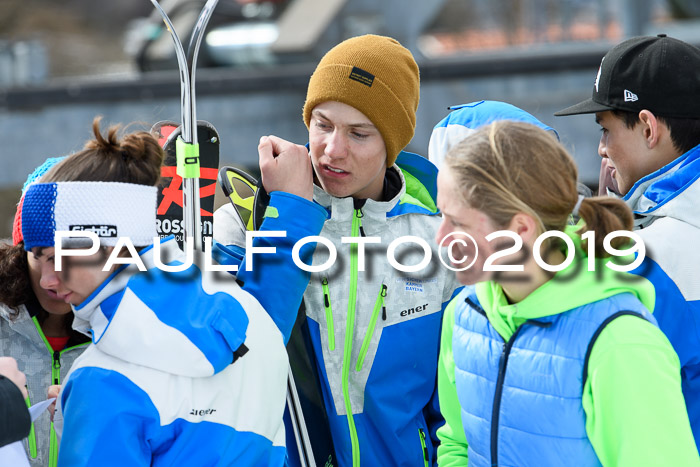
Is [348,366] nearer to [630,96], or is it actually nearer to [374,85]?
[374,85]

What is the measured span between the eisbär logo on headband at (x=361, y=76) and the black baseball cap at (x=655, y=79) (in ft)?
2.01

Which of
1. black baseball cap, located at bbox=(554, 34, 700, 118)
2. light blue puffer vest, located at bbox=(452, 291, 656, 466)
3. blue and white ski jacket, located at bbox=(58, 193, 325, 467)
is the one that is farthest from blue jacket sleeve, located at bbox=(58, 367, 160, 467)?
black baseball cap, located at bbox=(554, 34, 700, 118)

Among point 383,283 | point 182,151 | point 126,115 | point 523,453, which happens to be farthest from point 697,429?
point 126,115

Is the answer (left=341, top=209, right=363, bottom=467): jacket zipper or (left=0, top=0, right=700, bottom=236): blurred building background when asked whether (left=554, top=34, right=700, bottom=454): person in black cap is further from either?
(left=0, top=0, right=700, bottom=236): blurred building background

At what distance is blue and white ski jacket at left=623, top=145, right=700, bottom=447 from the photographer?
2027 millimetres

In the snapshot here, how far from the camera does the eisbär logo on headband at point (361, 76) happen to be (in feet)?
7.64

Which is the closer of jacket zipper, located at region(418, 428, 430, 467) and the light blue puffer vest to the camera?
the light blue puffer vest

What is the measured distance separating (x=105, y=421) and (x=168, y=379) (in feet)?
0.45

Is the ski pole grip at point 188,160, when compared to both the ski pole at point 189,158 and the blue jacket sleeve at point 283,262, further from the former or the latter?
the blue jacket sleeve at point 283,262

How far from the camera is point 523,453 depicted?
1.71m

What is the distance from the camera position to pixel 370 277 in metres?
2.30

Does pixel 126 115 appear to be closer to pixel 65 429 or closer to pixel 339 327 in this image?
pixel 339 327

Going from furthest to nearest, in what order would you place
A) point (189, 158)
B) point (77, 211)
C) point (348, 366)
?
point (348, 366), point (189, 158), point (77, 211)

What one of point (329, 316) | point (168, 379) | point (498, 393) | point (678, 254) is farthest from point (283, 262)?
point (678, 254)
